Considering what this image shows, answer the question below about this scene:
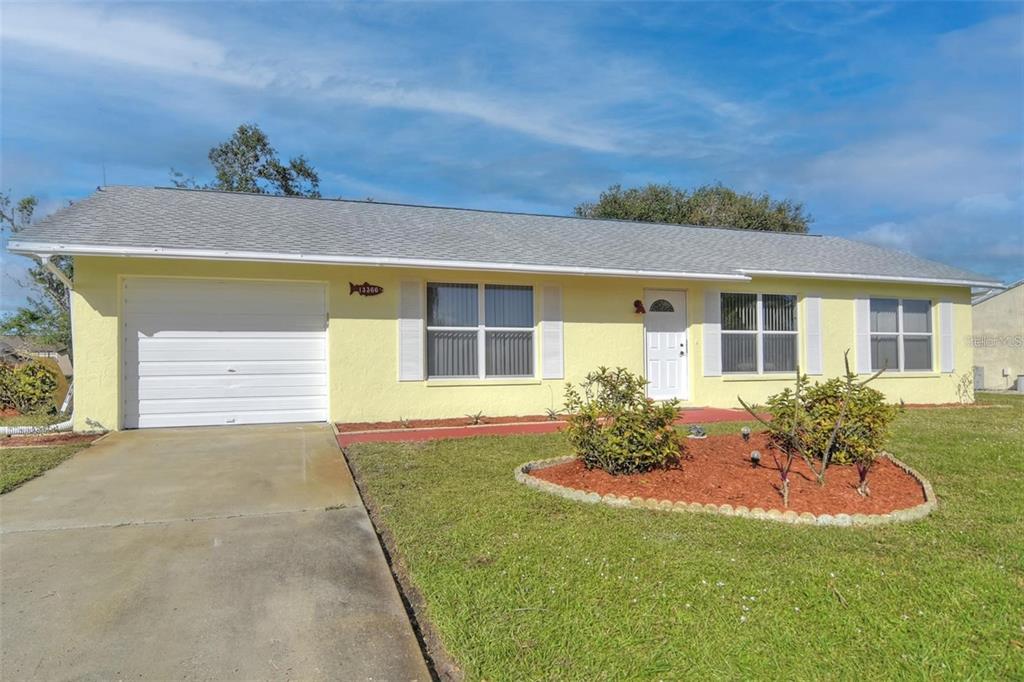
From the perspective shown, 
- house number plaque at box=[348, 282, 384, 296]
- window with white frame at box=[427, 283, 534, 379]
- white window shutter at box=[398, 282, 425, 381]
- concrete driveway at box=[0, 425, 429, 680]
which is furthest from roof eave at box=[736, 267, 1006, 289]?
concrete driveway at box=[0, 425, 429, 680]

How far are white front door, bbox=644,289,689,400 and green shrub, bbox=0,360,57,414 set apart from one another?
1120 cm

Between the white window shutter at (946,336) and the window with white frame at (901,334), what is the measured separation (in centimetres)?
22

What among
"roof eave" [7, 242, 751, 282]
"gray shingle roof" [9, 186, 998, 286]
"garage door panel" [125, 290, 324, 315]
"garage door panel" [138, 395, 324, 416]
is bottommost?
"garage door panel" [138, 395, 324, 416]

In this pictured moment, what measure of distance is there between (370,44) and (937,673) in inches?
470

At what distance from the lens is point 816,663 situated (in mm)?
2740

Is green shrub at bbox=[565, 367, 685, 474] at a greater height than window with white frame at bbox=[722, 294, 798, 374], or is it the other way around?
window with white frame at bbox=[722, 294, 798, 374]

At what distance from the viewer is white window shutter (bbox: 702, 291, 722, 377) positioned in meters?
12.2

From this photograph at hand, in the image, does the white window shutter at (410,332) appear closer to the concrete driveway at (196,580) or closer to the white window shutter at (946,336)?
the concrete driveway at (196,580)

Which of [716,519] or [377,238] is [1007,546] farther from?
[377,238]

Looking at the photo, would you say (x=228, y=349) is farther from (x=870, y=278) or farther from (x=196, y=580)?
(x=870, y=278)

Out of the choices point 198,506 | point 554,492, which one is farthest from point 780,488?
point 198,506

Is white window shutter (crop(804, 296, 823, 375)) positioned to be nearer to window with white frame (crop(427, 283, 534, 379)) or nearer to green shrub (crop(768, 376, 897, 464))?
window with white frame (crop(427, 283, 534, 379))

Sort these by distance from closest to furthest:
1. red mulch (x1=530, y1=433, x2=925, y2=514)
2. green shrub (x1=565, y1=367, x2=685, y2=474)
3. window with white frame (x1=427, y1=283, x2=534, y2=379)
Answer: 1. red mulch (x1=530, y1=433, x2=925, y2=514)
2. green shrub (x1=565, y1=367, x2=685, y2=474)
3. window with white frame (x1=427, y1=283, x2=534, y2=379)

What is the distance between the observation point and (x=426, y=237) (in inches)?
439
